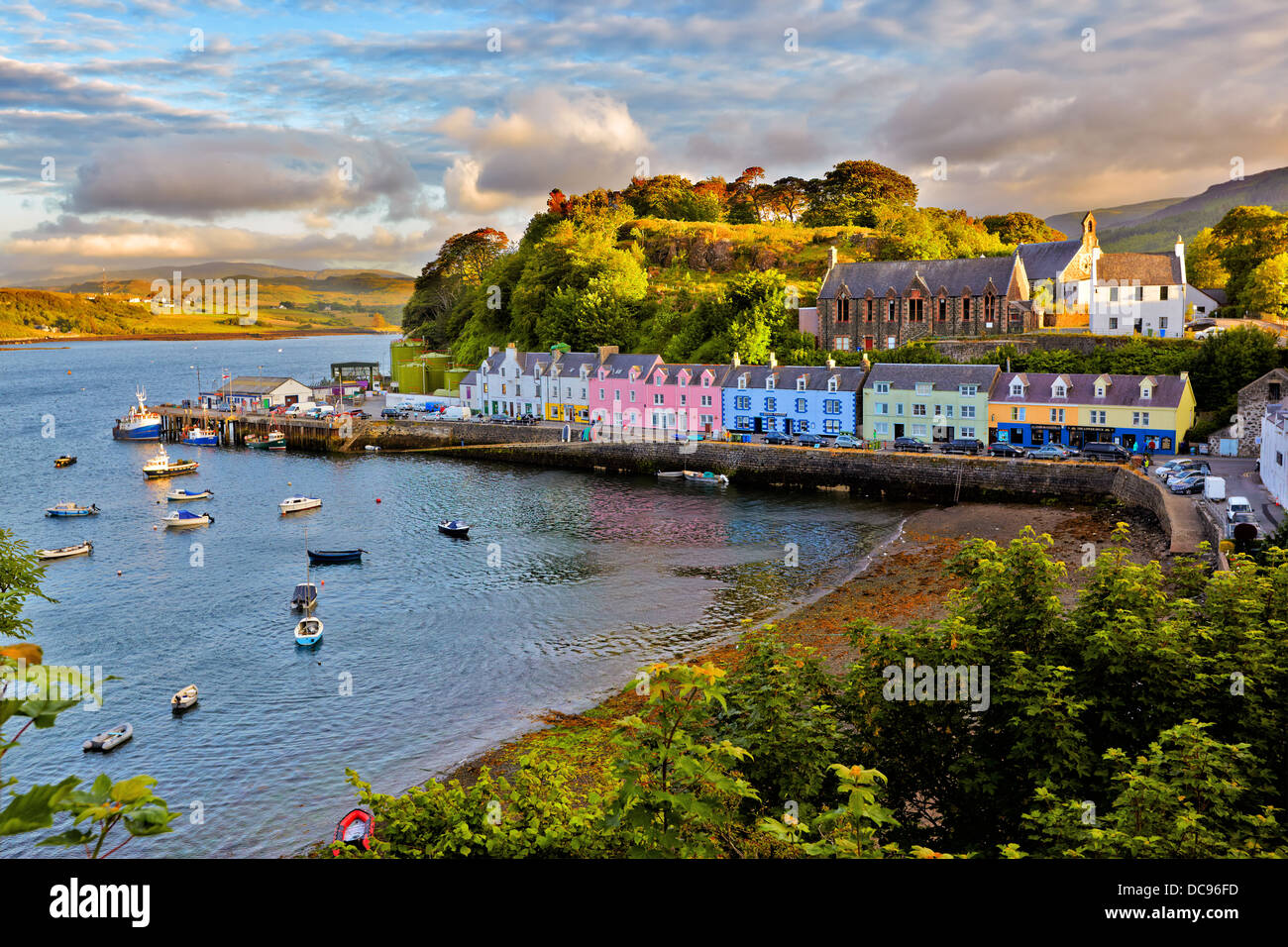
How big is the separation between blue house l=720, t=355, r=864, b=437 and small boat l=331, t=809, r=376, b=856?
161 ft

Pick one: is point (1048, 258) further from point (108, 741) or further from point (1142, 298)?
point (108, 741)

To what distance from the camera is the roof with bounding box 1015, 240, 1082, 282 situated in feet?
238

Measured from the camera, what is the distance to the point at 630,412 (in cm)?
7275

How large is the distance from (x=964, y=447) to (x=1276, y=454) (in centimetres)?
1946

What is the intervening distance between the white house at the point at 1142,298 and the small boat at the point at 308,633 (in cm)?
6032

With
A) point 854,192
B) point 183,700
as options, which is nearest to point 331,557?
point 183,700

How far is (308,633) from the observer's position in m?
31.3

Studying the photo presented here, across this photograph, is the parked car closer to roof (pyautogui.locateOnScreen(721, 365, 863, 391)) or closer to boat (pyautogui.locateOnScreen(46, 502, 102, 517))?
roof (pyautogui.locateOnScreen(721, 365, 863, 391))

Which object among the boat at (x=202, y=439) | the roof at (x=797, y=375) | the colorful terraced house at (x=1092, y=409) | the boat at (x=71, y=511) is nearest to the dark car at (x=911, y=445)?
the colorful terraced house at (x=1092, y=409)

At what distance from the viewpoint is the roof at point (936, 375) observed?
5944cm

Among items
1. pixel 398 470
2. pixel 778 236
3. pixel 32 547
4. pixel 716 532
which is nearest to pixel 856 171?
pixel 778 236

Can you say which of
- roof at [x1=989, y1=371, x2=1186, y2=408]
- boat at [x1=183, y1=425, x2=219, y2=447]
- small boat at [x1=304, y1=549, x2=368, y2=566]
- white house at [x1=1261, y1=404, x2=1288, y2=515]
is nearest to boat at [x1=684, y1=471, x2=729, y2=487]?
roof at [x1=989, y1=371, x2=1186, y2=408]

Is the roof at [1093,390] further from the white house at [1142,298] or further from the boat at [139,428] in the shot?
the boat at [139,428]
